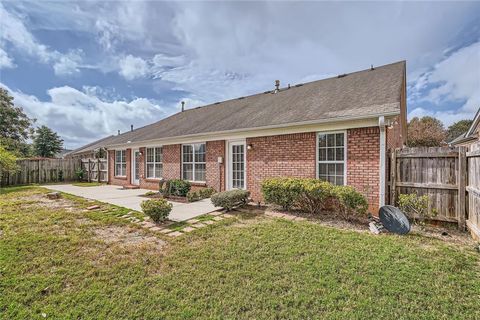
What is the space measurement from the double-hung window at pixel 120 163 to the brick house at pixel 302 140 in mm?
2996

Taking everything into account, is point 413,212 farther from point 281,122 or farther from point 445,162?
point 281,122

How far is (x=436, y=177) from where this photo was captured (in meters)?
5.63

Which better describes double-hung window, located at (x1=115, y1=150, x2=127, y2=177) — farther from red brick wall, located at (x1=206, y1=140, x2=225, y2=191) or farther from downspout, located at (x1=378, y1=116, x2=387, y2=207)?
downspout, located at (x1=378, y1=116, x2=387, y2=207)

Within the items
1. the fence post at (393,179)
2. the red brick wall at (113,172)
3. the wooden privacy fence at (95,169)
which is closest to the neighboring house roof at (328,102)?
the fence post at (393,179)

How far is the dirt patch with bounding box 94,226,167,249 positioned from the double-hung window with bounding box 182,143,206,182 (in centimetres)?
540

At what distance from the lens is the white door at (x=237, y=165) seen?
9.36 meters

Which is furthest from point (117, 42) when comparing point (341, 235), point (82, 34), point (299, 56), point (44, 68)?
point (341, 235)

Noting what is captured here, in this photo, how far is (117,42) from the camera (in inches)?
382

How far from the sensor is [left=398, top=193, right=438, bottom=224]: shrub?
5.51 meters

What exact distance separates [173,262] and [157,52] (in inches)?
A: 405

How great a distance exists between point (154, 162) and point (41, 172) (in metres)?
10.7

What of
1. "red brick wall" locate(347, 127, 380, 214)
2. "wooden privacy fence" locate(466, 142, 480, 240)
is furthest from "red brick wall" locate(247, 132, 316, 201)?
"wooden privacy fence" locate(466, 142, 480, 240)

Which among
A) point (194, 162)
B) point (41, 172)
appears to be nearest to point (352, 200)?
point (194, 162)

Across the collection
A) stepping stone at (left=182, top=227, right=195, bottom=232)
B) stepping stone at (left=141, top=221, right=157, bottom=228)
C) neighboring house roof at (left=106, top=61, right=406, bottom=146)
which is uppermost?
neighboring house roof at (left=106, top=61, right=406, bottom=146)
